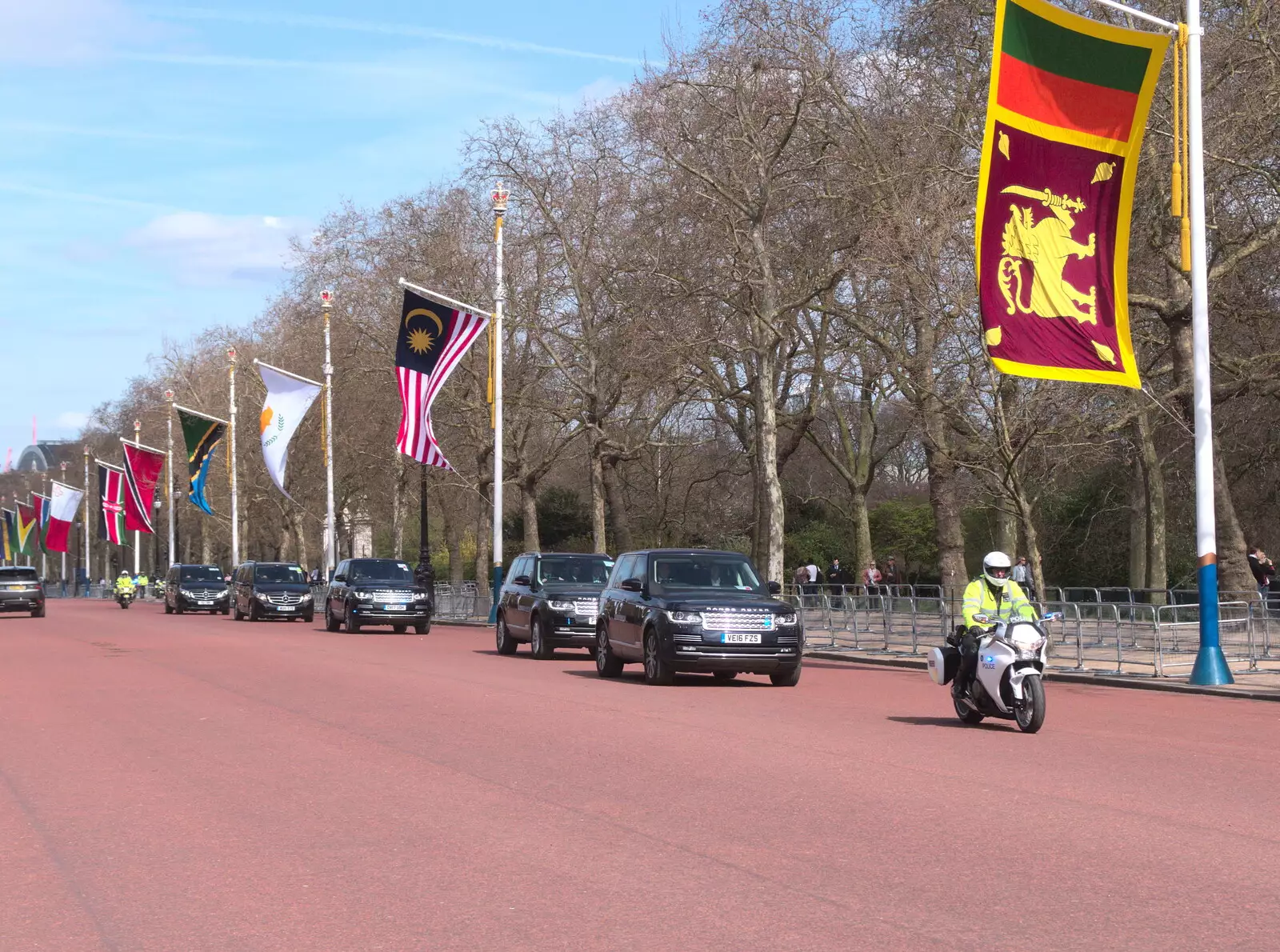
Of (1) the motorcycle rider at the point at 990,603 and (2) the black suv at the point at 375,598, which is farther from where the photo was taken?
(2) the black suv at the point at 375,598

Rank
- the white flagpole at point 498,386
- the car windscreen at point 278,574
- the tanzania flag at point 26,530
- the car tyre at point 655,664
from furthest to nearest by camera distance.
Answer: the tanzania flag at point 26,530, the car windscreen at point 278,574, the white flagpole at point 498,386, the car tyre at point 655,664

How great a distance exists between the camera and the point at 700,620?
20656mm

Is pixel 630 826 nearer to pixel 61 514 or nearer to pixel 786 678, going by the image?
pixel 786 678

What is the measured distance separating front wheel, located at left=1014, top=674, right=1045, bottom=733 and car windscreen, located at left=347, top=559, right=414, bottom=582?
2795 cm

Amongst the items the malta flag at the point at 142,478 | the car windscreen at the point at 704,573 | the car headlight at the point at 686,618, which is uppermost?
the malta flag at the point at 142,478

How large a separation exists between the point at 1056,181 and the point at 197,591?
152ft

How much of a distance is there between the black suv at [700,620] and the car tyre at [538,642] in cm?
484

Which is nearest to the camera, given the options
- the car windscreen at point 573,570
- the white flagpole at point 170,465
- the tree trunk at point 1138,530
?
the car windscreen at point 573,570

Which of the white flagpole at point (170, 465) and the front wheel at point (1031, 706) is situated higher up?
the white flagpole at point (170, 465)

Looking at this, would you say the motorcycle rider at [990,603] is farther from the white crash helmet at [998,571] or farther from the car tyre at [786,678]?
the car tyre at [786,678]

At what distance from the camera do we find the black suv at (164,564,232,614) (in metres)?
60.4

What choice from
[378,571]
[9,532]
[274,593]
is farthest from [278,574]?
[9,532]

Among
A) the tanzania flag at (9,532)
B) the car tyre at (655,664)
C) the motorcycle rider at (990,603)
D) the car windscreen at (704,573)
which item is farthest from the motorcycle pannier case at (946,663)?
the tanzania flag at (9,532)

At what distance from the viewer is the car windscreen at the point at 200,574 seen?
61219 mm
